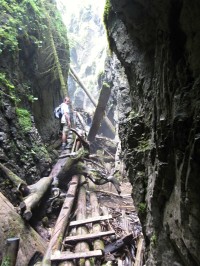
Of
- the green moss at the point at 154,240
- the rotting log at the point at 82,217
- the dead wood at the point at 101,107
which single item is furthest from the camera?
the dead wood at the point at 101,107

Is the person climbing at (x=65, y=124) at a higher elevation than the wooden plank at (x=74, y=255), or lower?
higher

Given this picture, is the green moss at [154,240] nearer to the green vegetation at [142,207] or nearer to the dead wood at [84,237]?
the green vegetation at [142,207]

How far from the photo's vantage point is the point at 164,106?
263 cm

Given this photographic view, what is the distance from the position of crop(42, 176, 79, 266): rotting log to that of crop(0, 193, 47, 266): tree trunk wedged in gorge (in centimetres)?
24

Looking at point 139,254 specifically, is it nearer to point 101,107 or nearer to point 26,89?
point 26,89

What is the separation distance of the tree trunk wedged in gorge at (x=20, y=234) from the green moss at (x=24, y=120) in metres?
3.03

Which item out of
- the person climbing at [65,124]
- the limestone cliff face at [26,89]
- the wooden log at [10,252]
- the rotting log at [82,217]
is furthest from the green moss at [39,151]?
the wooden log at [10,252]

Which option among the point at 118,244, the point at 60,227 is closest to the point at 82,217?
the point at 60,227

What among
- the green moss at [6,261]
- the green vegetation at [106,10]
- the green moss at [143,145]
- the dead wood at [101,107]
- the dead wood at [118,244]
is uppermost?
the dead wood at [101,107]

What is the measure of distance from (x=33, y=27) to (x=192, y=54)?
9261 millimetres

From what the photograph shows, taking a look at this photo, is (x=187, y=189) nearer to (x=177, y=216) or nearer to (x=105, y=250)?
(x=177, y=216)

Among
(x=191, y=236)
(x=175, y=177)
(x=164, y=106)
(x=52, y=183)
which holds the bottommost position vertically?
(x=191, y=236)

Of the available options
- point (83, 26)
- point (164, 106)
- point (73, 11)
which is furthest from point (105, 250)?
point (73, 11)

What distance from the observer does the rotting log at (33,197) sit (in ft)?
16.8
